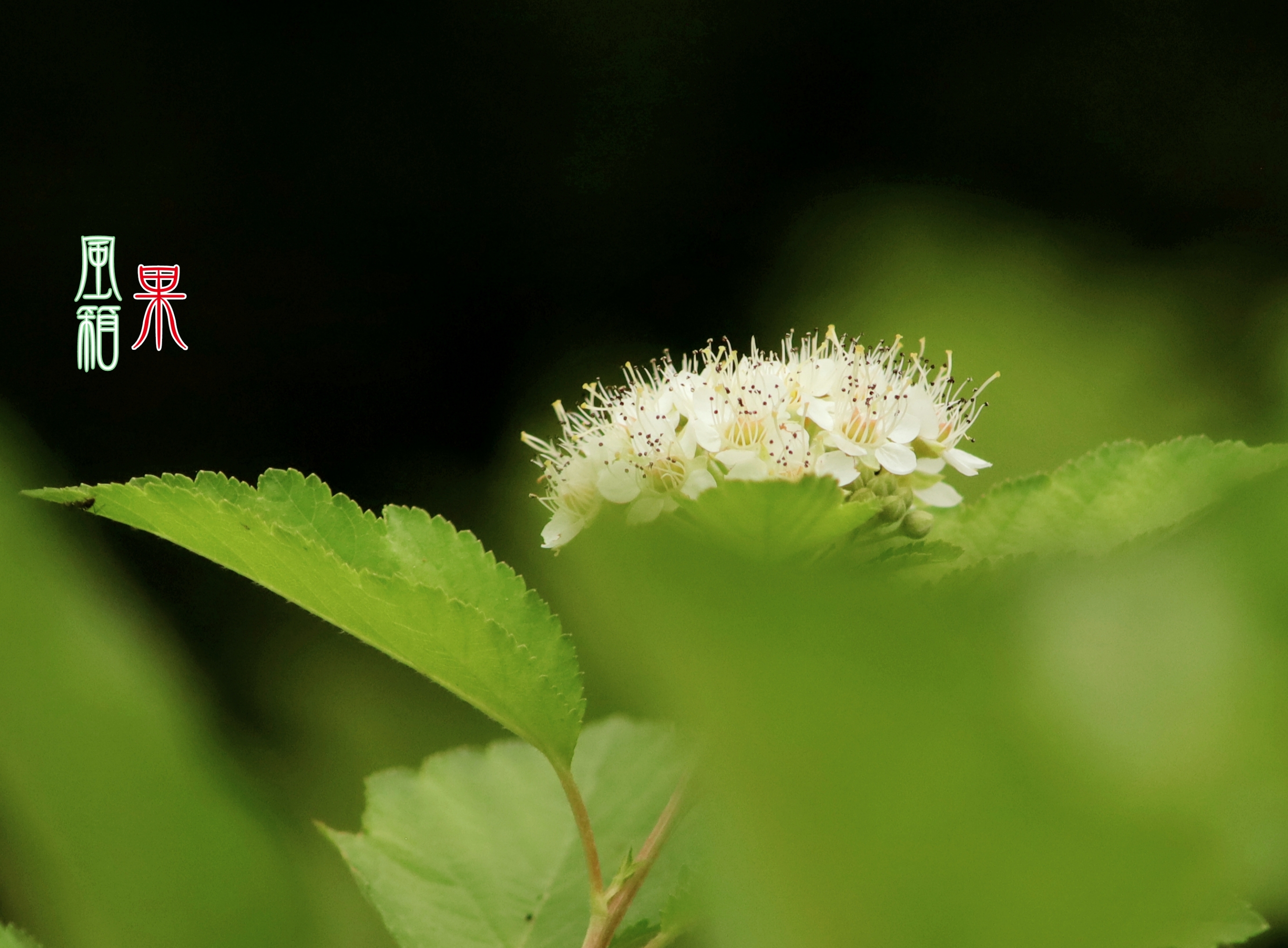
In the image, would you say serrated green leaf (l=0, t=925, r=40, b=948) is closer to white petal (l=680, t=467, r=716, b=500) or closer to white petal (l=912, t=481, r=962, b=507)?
white petal (l=680, t=467, r=716, b=500)

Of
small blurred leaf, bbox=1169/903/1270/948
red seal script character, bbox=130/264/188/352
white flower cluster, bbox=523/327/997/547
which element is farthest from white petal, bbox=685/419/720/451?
red seal script character, bbox=130/264/188/352

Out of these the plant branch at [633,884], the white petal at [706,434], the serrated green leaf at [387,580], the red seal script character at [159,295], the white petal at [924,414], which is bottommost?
the plant branch at [633,884]

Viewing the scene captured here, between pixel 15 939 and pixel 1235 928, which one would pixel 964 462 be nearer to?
pixel 1235 928

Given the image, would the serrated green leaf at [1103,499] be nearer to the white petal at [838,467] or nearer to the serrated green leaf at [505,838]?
the white petal at [838,467]

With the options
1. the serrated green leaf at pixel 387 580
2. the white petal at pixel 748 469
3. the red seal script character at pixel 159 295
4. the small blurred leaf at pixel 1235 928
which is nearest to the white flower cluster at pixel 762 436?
the white petal at pixel 748 469

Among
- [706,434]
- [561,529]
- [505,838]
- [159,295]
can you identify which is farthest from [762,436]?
[159,295]
